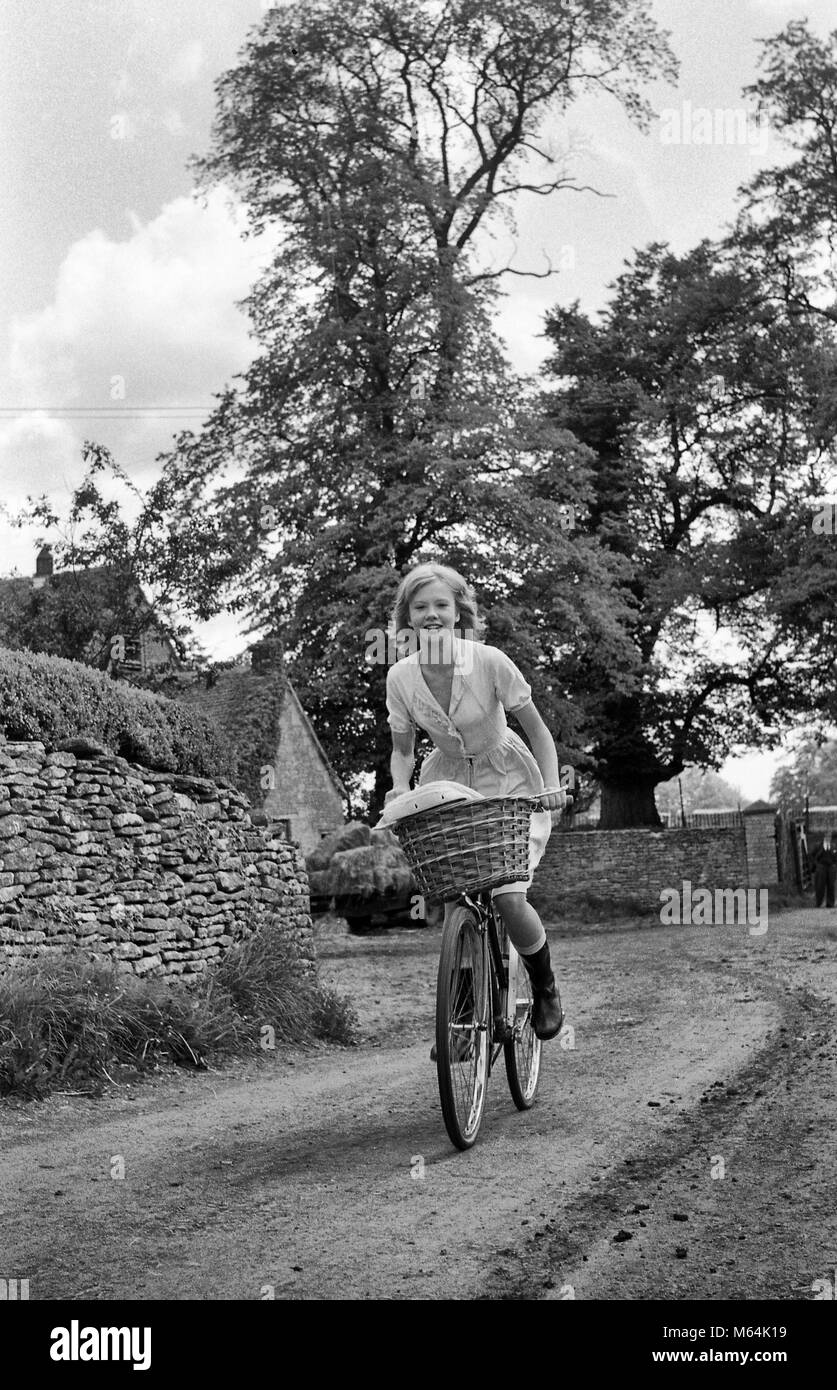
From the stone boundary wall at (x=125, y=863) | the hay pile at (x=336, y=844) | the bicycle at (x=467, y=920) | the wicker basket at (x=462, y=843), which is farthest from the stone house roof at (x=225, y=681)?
the wicker basket at (x=462, y=843)

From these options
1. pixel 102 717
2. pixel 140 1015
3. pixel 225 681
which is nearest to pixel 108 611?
pixel 225 681

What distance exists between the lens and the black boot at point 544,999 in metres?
5.67

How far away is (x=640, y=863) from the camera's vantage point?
33125 millimetres

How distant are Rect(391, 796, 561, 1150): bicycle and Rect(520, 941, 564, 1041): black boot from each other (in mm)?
238

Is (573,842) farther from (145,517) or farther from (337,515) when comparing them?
(145,517)

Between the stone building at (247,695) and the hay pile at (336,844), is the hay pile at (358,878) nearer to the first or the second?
the hay pile at (336,844)

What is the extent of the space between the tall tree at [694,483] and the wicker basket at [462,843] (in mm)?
27027

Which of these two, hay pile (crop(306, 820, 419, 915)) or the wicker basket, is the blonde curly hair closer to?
the wicker basket

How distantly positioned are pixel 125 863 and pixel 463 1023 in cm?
529

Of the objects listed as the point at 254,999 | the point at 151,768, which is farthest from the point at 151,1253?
the point at 151,768

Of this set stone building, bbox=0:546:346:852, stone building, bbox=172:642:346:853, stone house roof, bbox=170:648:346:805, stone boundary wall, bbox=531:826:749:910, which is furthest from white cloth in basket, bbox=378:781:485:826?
stone boundary wall, bbox=531:826:749:910

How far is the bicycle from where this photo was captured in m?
4.96

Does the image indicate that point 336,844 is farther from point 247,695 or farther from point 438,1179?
point 438,1179
